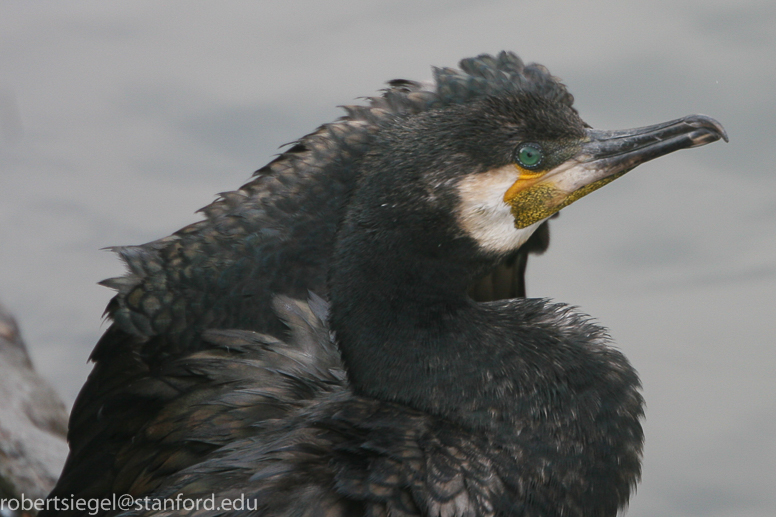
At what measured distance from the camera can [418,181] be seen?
2.96 meters

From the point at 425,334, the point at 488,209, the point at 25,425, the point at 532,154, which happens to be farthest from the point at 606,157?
the point at 25,425

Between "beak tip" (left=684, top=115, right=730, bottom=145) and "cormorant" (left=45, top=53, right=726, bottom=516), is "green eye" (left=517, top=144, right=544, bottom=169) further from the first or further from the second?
"beak tip" (left=684, top=115, right=730, bottom=145)

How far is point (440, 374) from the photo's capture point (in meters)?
2.98

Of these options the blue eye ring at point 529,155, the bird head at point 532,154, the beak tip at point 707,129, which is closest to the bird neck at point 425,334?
the bird head at point 532,154

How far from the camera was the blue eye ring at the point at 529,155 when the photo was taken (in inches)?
122

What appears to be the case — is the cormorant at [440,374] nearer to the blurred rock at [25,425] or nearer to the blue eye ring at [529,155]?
the blue eye ring at [529,155]

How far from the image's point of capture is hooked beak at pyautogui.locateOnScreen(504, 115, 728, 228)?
3.19 metres

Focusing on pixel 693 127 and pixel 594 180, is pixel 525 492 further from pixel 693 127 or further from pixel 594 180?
pixel 693 127

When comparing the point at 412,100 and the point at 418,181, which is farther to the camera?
the point at 412,100

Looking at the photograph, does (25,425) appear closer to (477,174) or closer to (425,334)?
(425,334)

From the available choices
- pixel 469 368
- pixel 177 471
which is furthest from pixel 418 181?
pixel 177 471

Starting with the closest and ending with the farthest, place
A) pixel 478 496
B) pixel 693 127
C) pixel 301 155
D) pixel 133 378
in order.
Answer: pixel 478 496, pixel 693 127, pixel 133 378, pixel 301 155

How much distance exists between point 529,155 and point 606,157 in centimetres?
28

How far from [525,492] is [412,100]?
2.04 metres
